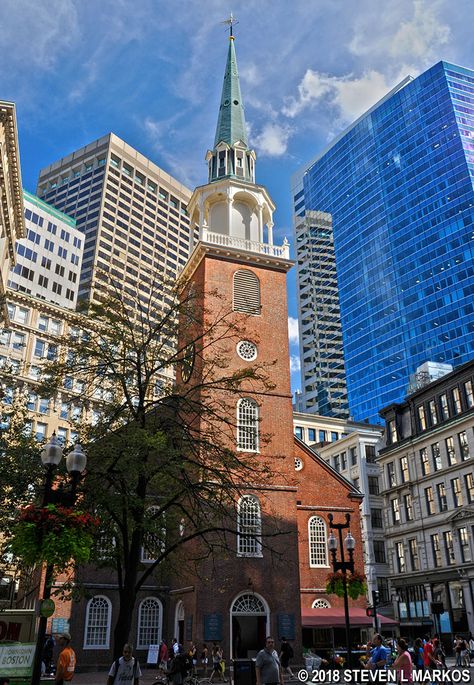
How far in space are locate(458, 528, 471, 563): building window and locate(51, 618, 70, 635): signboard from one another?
28012 millimetres

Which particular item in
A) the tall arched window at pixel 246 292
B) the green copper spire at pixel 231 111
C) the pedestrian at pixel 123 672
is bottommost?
the pedestrian at pixel 123 672

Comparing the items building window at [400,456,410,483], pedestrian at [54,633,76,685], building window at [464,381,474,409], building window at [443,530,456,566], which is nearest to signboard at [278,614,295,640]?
pedestrian at [54,633,76,685]

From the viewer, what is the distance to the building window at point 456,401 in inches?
1860

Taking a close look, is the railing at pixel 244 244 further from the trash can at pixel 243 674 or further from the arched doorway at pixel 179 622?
the trash can at pixel 243 674

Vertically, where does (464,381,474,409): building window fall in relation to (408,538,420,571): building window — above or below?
above

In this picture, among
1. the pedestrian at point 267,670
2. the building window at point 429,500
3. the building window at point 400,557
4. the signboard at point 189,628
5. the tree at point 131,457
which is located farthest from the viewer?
the building window at point 400,557

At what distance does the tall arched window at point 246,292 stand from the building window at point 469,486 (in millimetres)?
21312

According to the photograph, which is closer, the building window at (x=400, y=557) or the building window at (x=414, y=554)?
the building window at (x=414, y=554)

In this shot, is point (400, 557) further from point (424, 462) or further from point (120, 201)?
point (120, 201)

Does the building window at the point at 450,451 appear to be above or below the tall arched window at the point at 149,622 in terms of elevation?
above

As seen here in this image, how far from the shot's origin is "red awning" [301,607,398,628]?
32.3m

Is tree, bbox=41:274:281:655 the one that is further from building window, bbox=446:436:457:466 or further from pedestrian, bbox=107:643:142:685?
building window, bbox=446:436:457:466

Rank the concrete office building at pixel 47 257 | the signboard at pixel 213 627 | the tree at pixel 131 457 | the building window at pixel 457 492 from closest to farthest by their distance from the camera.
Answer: the tree at pixel 131 457
the signboard at pixel 213 627
the building window at pixel 457 492
the concrete office building at pixel 47 257

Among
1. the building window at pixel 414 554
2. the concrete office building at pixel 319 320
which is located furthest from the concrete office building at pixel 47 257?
the building window at pixel 414 554
